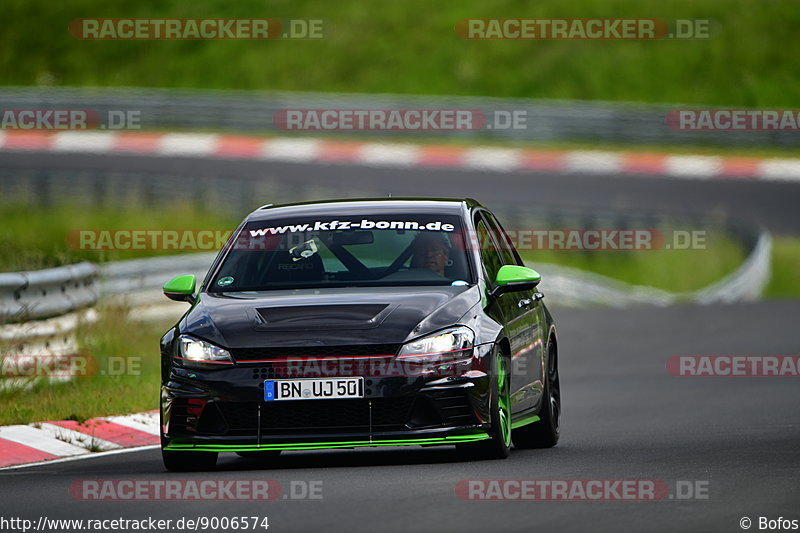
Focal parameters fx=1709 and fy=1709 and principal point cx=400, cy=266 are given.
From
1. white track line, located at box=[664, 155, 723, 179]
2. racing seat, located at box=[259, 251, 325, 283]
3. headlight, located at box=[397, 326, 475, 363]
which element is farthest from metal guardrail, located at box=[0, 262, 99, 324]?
white track line, located at box=[664, 155, 723, 179]

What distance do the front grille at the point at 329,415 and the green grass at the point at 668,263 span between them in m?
16.0

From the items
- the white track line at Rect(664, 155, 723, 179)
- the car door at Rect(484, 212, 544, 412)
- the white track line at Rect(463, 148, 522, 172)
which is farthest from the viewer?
the white track line at Rect(463, 148, 522, 172)

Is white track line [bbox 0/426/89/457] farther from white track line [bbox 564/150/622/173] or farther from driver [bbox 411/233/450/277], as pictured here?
white track line [bbox 564/150/622/173]

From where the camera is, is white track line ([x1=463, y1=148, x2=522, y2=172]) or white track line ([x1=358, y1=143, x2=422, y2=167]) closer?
white track line ([x1=463, y1=148, x2=522, y2=172])

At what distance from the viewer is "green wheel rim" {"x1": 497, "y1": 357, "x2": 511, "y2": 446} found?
9.12m

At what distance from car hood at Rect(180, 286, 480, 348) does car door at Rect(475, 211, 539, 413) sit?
16.5 inches

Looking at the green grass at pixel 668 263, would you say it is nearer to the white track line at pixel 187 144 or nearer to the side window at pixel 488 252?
the white track line at pixel 187 144

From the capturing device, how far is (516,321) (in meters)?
9.88

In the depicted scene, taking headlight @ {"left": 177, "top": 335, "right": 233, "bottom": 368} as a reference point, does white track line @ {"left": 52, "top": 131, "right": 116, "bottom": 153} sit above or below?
above

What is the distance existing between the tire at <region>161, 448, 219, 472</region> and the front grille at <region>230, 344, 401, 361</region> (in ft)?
2.35

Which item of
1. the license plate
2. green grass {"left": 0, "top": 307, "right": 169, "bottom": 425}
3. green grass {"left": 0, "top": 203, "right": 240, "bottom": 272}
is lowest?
green grass {"left": 0, "top": 307, "right": 169, "bottom": 425}

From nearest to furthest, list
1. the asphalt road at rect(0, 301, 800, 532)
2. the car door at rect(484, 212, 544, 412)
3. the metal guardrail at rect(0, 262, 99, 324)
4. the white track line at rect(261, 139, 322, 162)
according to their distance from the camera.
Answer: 1. the asphalt road at rect(0, 301, 800, 532)
2. the car door at rect(484, 212, 544, 412)
3. the metal guardrail at rect(0, 262, 99, 324)
4. the white track line at rect(261, 139, 322, 162)

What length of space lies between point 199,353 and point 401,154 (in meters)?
23.4

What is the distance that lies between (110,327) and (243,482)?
7250 millimetres
